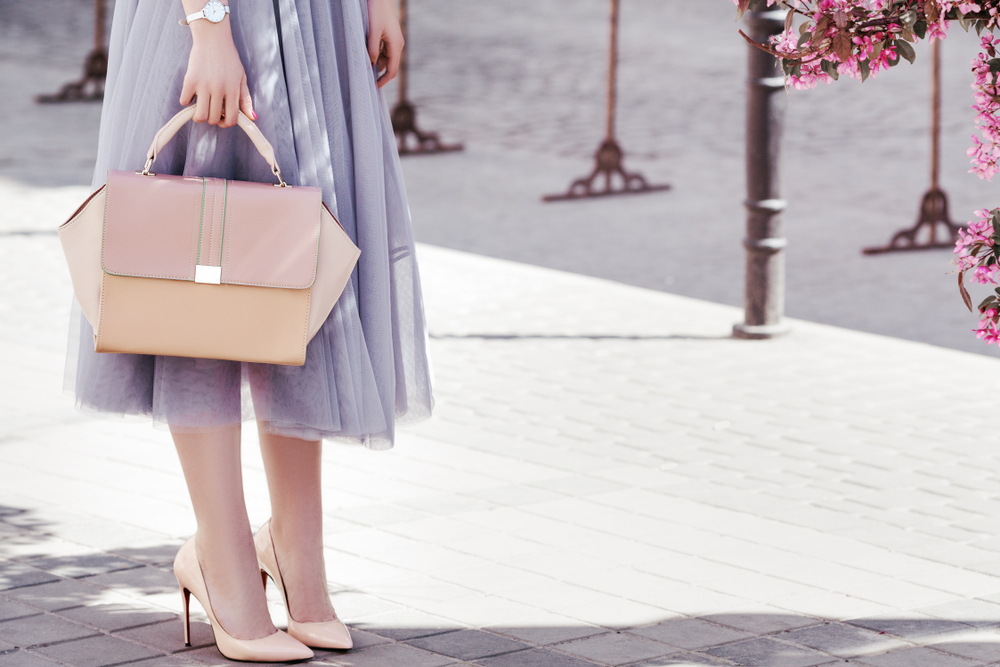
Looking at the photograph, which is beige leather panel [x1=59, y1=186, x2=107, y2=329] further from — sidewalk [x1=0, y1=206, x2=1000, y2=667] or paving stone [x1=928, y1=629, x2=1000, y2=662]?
paving stone [x1=928, y1=629, x2=1000, y2=662]

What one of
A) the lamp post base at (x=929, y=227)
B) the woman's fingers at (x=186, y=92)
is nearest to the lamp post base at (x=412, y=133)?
the lamp post base at (x=929, y=227)

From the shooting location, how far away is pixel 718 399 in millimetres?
6176

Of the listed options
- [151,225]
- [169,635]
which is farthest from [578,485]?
[151,225]

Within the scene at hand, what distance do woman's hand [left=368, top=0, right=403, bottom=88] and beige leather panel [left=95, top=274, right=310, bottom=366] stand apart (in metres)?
0.64

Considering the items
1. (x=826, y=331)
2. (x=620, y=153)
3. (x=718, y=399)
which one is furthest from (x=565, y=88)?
(x=718, y=399)

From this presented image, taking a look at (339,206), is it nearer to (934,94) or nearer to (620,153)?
(934,94)

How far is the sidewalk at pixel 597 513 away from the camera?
361 centimetres

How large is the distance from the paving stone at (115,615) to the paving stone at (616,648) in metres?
0.95

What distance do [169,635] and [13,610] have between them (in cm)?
41

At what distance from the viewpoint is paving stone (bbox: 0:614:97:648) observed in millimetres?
3490

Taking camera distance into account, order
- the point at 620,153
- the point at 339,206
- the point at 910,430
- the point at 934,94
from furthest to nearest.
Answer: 1. the point at 620,153
2. the point at 934,94
3. the point at 910,430
4. the point at 339,206

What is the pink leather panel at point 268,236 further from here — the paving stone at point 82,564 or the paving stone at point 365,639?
the paving stone at point 82,564

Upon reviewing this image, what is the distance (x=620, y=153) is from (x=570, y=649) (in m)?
8.45

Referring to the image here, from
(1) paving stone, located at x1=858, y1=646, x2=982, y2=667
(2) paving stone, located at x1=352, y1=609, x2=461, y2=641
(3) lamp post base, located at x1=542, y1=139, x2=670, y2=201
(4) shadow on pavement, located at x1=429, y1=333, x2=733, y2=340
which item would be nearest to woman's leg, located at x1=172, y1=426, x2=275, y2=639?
(2) paving stone, located at x1=352, y1=609, x2=461, y2=641
